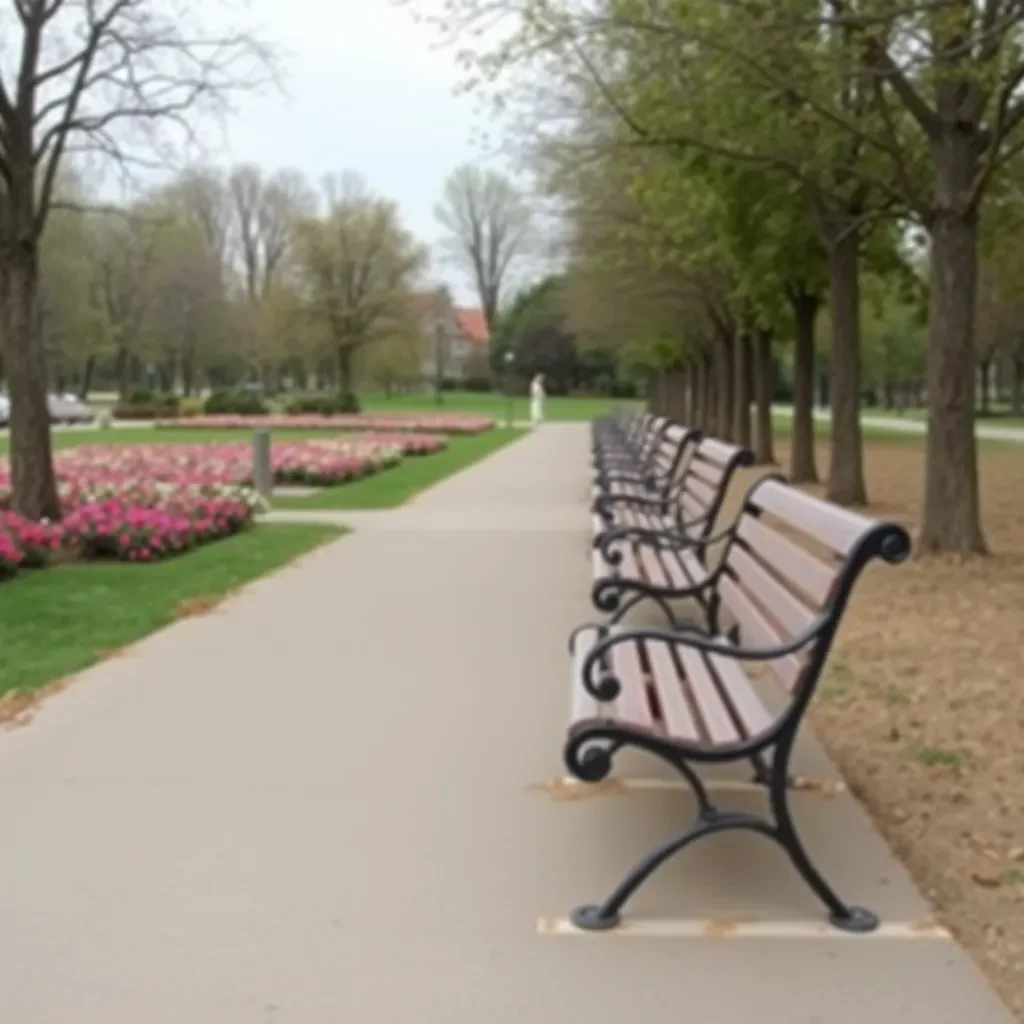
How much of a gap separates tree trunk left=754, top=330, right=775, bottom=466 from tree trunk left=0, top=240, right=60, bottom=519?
18507mm

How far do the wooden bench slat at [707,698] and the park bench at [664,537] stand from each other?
4.27 ft

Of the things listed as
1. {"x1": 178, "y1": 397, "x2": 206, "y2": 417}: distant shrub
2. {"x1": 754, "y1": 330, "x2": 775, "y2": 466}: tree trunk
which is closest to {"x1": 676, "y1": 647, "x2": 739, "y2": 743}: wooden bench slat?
{"x1": 754, "y1": 330, "x2": 775, "y2": 466}: tree trunk

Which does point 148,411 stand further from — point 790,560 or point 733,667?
point 790,560

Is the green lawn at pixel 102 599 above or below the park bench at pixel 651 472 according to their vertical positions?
below

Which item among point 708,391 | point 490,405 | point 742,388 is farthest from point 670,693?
point 490,405

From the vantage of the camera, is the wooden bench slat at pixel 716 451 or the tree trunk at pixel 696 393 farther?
the tree trunk at pixel 696 393

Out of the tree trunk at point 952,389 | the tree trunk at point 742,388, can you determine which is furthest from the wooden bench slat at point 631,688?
the tree trunk at point 742,388

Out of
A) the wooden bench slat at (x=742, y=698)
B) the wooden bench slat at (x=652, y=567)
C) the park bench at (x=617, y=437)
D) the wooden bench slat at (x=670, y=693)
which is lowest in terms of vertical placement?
the wooden bench slat at (x=742, y=698)

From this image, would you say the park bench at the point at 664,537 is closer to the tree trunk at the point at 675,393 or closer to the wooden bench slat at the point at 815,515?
the wooden bench slat at the point at 815,515

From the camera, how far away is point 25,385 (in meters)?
14.0

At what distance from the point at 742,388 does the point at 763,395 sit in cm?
107

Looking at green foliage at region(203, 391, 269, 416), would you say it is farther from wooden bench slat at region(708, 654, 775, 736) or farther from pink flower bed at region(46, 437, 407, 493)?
wooden bench slat at region(708, 654, 775, 736)

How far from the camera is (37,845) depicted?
4.86m

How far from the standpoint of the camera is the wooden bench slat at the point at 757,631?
465 cm
